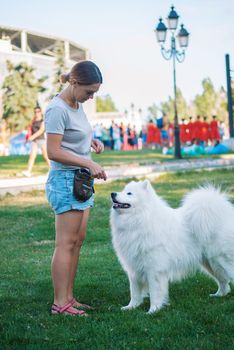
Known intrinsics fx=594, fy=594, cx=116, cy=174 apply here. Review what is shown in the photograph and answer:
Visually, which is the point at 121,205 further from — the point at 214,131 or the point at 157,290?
the point at 214,131

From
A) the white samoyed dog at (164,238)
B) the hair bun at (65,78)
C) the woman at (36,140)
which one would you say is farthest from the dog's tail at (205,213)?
the woman at (36,140)

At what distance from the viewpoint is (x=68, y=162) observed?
14.6 ft

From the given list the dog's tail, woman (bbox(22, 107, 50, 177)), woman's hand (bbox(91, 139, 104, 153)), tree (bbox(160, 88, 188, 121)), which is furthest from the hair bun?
tree (bbox(160, 88, 188, 121))

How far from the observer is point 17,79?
61.8 metres

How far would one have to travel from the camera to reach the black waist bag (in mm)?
4574

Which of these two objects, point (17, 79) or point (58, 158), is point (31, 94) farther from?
point (58, 158)

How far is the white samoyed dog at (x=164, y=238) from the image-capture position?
4980 millimetres

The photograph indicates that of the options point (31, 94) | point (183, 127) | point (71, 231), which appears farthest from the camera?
point (31, 94)

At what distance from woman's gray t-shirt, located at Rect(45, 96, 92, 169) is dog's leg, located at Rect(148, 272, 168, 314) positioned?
1.19 metres

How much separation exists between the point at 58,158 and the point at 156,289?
1.45 m

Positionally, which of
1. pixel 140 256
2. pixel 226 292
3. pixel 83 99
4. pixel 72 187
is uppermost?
pixel 83 99

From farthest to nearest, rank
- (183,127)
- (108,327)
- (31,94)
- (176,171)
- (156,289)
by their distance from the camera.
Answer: (31,94)
(183,127)
(176,171)
(156,289)
(108,327)

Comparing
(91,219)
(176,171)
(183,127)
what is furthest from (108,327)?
(183,127)

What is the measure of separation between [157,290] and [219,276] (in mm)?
707
